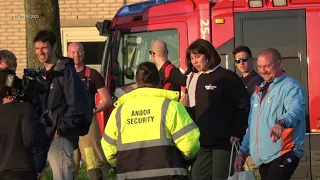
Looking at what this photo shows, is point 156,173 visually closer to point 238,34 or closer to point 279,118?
point 279,118

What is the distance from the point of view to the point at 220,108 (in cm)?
736

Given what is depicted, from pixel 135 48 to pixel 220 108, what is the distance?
4527 mm

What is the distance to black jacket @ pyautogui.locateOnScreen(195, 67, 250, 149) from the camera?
732 cm

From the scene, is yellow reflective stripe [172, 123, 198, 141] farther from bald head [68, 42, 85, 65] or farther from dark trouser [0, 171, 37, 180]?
bald head [68, 42, 85, 65]

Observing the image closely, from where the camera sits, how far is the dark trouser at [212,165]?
Answer: 732 cm

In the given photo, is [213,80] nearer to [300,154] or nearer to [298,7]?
[300,154]

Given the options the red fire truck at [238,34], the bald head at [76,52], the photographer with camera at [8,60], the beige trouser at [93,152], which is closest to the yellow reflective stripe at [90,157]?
the beige trouser at [93,152]

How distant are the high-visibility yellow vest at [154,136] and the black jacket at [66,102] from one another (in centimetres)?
114

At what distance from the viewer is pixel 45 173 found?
11633 millimetres

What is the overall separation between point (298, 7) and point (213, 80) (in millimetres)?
3612

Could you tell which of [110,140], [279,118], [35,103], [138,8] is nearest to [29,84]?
[35,103]

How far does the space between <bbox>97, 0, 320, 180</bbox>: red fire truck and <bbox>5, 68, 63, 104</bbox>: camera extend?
14.1 feet

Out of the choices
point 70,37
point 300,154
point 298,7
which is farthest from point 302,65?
point 70,37

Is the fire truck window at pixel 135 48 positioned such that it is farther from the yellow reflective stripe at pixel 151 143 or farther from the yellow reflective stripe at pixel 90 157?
the yellow reflective stripe at pixel 151 143
